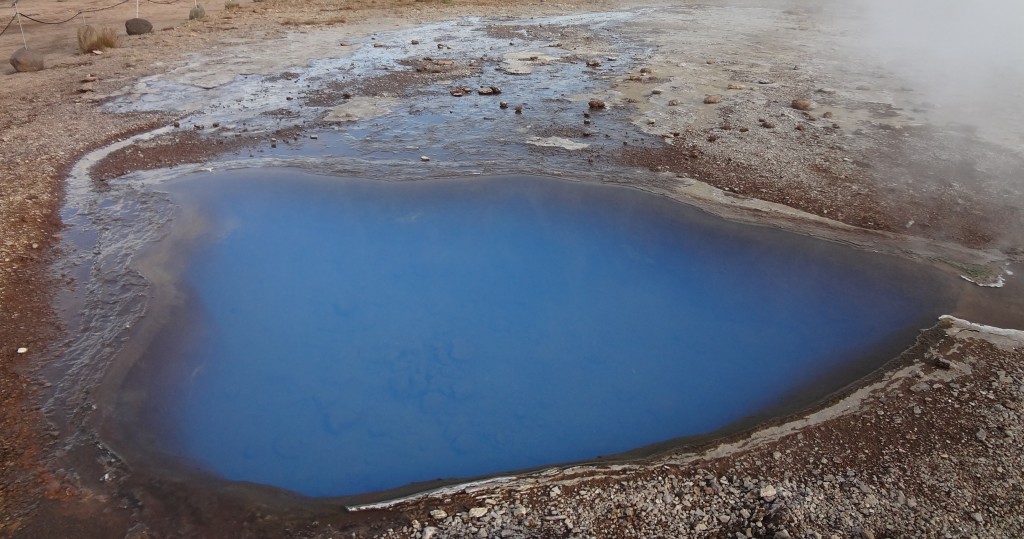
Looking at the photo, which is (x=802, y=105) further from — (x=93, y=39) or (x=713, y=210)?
(x=93, y=39)

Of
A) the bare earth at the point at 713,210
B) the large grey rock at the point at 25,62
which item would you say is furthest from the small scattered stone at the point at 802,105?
the large grey rock at the point at 25,62

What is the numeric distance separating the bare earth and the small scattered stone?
19 cm

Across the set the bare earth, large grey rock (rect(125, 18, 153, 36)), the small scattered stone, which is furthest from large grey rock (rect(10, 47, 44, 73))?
the small scattered stone

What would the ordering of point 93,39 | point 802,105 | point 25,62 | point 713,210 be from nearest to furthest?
point 713,210
point 802,105
point 25,62
point 93,39

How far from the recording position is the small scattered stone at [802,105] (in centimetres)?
820

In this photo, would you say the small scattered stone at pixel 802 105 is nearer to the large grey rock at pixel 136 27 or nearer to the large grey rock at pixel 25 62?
the large grey rock at pixel 25 62

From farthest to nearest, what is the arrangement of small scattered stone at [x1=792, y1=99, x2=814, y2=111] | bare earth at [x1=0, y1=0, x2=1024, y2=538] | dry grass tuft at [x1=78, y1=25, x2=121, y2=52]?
dry grass tuft at [x1=78, y1=25, x2=121, y2=52] → small scattered stone at [x1=792, y1=99, x2=814, y2=111] → bare earth at [x1=0, y1=0, x2=1024, y2=538]

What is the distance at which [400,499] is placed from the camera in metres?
3.12

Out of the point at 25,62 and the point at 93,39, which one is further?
the point at 93,39

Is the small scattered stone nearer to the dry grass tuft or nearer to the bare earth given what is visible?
the bare earth

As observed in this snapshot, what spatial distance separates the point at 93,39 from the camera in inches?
455

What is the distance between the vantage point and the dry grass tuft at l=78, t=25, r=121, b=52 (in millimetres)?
11547

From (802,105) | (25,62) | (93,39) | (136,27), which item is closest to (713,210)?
(802,105)

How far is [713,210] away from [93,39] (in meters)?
11.6
